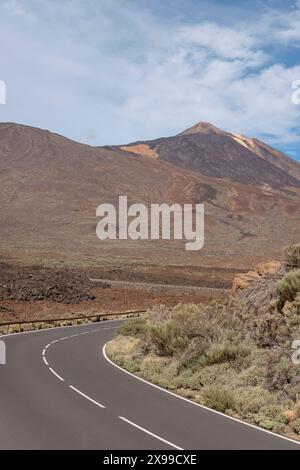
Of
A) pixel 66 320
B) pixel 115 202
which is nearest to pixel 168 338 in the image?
pixel 66 320

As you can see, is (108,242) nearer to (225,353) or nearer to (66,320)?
(66,320)

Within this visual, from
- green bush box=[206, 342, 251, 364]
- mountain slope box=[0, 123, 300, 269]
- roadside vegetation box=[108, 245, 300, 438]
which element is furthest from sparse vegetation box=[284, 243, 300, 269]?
mountain slope box=[0, 123, 300, 269]

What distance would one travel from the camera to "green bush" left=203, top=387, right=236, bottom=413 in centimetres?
1353

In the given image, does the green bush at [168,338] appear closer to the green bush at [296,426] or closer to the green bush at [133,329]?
the green bush at [296,426]

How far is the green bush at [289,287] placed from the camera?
20078 mm

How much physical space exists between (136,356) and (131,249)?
99.8m

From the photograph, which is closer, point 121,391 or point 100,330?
point 121,391

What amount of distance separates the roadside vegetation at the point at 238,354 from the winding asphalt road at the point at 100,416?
766 mm

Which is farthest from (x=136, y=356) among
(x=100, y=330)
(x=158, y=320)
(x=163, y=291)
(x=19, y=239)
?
(x=19, y=239)

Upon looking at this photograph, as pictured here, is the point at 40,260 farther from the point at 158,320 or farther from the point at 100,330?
the point at 158,320

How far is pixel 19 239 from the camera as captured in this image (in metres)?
125

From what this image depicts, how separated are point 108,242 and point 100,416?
11724 cm

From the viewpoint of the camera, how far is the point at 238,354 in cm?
1709

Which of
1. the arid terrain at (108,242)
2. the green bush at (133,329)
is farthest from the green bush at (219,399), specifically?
the arid terrain at (108,242)
